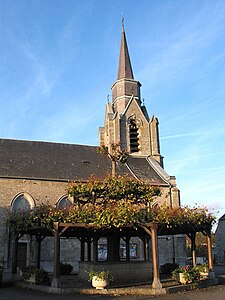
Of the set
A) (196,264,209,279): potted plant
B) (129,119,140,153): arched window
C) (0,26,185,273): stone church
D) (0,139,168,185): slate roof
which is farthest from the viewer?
(129,119,140,153): arched window

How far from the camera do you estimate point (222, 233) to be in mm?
44688

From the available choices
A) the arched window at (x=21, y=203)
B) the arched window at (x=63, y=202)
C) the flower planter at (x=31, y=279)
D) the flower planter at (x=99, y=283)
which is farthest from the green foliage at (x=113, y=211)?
the arched window at (x=63, y=202)

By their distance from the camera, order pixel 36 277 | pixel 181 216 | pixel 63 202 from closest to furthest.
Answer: pixel 181 216 < pixel 36 277 < pixel 63 202

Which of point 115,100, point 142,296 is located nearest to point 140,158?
point 115,100

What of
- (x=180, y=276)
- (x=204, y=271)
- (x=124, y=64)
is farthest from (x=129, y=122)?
(x=180, y=276)

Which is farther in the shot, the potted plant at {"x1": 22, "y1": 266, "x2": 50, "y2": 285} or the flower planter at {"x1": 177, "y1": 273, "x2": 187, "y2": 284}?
the potted plant at {"x1": 22, "y1": 266, "x2": 50, "y2": 285}

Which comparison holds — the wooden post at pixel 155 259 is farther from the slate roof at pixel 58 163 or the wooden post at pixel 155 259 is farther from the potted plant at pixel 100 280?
the slate roof at pixel 58 163

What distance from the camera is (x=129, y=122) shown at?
36281 mm

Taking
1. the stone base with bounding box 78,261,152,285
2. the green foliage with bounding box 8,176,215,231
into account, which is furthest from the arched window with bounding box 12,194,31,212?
the stone base with bounding box 78,261,152,285

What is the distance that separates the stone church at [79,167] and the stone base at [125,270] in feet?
28.1

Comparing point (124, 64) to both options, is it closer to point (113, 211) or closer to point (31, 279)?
point (113, 211)

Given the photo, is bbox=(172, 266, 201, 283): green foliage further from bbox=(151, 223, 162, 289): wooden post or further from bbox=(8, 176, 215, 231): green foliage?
bbox=(151, 223, 162, 289): wooden post

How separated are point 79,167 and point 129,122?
30.0ft

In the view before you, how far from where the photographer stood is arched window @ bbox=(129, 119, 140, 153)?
35.9m
